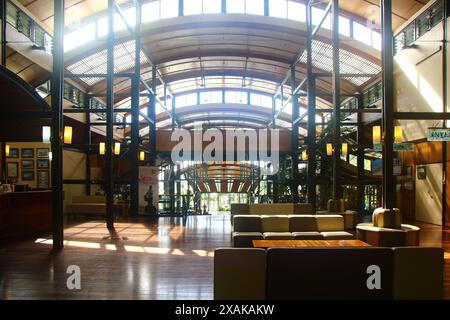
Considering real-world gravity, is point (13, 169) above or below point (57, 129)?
below

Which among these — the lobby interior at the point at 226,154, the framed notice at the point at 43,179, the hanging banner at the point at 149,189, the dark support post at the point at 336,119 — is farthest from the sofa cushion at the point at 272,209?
the framed notice at the point at 43,179

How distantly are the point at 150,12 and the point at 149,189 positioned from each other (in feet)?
23.9

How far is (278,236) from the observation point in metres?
7.05

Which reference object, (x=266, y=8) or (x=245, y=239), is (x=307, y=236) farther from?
(x=266, y=8)

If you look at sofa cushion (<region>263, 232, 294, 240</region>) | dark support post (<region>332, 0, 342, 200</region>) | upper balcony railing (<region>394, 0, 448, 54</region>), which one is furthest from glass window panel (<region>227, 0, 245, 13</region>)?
sofa cushion (<region>263, 232, 294, 240</region>)

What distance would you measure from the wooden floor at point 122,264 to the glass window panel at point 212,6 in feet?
33.0

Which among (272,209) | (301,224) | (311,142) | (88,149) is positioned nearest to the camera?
(301,224)

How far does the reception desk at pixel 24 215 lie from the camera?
817 cm

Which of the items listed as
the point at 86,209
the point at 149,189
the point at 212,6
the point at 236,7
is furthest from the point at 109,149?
the point at 236,7

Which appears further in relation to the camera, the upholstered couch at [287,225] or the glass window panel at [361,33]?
the glass window panel at [361,33]

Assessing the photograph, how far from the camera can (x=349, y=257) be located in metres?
3.77

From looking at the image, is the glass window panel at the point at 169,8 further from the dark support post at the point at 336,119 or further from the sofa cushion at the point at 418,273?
the sofa cushion at the point at 418,273

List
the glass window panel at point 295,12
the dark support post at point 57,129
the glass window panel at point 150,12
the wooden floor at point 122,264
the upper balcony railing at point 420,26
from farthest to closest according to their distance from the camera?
1. the glass window panel at point 295,12
2. the glass window panel at point 150,12
3. the upper balcony railing at point 420,26
4. the dark support post at point 57,129
5. the wooden floor at point 122,264

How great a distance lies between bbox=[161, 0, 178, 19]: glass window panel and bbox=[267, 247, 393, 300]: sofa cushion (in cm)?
1448
